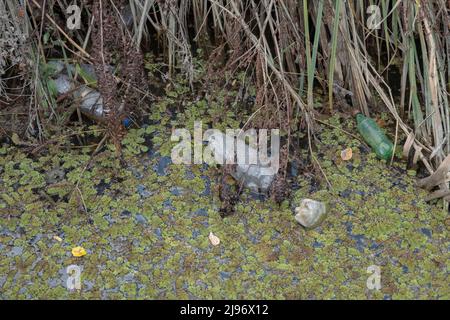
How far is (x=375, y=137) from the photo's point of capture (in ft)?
8.59

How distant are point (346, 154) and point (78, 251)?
1.08m

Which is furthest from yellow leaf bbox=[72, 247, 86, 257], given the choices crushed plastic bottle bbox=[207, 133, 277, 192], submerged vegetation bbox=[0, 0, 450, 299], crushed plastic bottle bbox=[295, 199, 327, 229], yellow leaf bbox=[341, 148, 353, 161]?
yellow leaf bbox=[341, 148, 353, 161]

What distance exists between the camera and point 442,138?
2.51 m

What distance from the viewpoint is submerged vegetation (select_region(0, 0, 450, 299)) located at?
2.22 metres

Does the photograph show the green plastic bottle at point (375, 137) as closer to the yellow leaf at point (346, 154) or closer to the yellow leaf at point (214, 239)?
the yellow leaf at point (346, 154)

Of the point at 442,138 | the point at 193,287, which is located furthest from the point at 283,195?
the point at 442,138

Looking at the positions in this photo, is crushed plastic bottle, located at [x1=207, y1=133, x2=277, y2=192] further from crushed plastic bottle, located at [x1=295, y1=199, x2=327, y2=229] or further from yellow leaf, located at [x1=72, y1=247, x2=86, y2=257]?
yellow leaf, located at [x1=72, y1=247, x2=86, y2=257]

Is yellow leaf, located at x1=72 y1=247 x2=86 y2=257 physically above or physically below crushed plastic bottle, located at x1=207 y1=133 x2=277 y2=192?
below

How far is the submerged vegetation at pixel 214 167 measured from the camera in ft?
7.29

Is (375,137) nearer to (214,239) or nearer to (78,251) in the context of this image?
(214,239)

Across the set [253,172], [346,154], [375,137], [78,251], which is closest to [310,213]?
[253,172]

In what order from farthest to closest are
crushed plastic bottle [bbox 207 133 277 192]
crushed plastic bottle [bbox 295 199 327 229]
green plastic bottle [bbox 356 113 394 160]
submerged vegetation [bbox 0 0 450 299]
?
green plastic bottle [bbox 356 113 394 160] < crushed plastic bottle [bbox 207 133 277 192] < crushed plastic bottle [bbox 295 199 327 229] < submerged vegetation [bbox 0 0 450 299]

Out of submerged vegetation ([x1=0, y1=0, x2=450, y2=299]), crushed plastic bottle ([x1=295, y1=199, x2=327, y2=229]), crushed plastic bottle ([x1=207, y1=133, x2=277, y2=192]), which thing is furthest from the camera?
crushed plastic bottle ([x1=207, y1=133, x2=277, y2=192])
